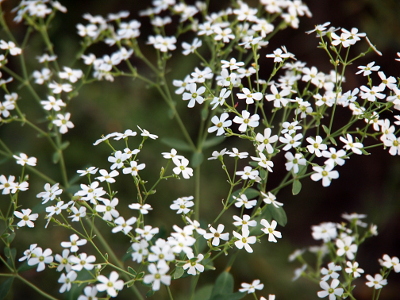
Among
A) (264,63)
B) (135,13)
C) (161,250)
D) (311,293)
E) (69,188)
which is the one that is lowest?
(311,293)

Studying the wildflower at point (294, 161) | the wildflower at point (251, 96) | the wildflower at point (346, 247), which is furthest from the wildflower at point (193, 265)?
the wildflower at point (346, 247)

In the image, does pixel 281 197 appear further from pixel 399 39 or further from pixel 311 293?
pixel 399 39

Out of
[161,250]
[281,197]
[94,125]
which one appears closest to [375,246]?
[281,197]

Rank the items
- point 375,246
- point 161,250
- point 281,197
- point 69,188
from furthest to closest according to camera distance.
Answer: point 281,197 → point 375,246 → point 69,188 → point 161,250

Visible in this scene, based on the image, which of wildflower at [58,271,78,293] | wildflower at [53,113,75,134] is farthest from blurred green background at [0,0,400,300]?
wildflower at [58,271,78,293]

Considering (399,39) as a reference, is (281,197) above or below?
below

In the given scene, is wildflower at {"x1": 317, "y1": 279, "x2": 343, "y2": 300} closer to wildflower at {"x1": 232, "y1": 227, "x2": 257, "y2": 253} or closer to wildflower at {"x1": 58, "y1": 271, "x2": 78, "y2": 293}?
wildflower at {"x1": 232, "y1": 227, "x2": 257, "y2": 253}
